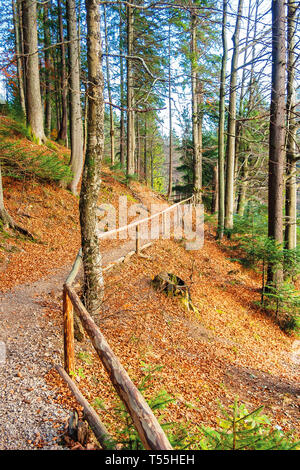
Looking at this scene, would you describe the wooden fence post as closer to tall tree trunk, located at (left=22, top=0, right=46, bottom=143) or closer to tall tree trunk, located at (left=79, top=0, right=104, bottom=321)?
tall tree trunk, located at (left=79, top=0, right=104, bottom=321)

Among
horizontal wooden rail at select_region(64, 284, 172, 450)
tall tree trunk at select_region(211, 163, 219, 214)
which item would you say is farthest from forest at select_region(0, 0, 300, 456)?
tall tree trunk at select_region(211, 163, 219, 214)

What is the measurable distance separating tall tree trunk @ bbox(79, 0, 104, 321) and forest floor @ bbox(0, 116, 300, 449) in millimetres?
588

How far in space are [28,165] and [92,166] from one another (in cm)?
678

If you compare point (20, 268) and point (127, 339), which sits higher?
point (20, 268)

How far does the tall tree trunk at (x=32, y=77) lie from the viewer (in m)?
10.5

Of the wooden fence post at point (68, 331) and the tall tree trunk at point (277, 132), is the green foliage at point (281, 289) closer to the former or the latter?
the tall tree trunk at point (277, 132)

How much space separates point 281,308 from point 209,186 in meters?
15.0

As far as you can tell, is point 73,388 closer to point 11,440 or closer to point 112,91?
point 11,440

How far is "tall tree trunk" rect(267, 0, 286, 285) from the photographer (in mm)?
6988

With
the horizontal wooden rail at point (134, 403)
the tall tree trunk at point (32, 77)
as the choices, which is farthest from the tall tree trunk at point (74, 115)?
the horizontal wooden rail at point (134, 403)

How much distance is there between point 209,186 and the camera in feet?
70.8

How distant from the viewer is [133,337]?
5.30 metres

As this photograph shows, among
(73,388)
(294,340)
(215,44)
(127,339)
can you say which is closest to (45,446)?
(73,388)

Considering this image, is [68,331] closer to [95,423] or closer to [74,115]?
[95,423]
